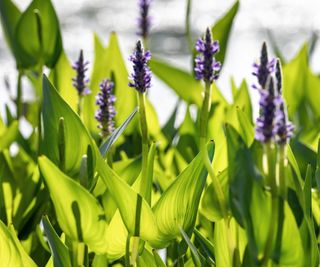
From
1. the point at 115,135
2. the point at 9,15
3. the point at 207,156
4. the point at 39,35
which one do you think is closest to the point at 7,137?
the point at 39,35

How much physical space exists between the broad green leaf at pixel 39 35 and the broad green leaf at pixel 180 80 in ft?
0.96

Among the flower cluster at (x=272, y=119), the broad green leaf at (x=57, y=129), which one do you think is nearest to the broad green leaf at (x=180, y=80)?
the broad green leaf at (x=57, y=129)

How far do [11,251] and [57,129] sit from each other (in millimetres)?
243

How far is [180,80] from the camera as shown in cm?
225

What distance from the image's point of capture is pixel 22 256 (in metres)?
1.41

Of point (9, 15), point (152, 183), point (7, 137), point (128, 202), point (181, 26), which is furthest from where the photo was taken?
point (181, 26)

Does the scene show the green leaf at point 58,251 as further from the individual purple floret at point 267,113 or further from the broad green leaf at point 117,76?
the broad green leaf at point 117,76

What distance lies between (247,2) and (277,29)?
0.72m

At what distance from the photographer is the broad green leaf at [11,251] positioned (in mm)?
1370

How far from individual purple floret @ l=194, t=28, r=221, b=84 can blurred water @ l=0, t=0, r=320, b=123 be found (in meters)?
3.27

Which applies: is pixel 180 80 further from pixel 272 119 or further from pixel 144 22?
pixel 272 119

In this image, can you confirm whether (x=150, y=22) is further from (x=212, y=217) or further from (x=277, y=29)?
(x=277, y=29)

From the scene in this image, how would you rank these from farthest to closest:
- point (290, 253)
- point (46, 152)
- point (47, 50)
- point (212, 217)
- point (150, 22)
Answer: point (150, 22) < point (47, 50) < point (46, 152) < point (212, 217) < point (290, 253)

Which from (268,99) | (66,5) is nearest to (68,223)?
(268,99)
